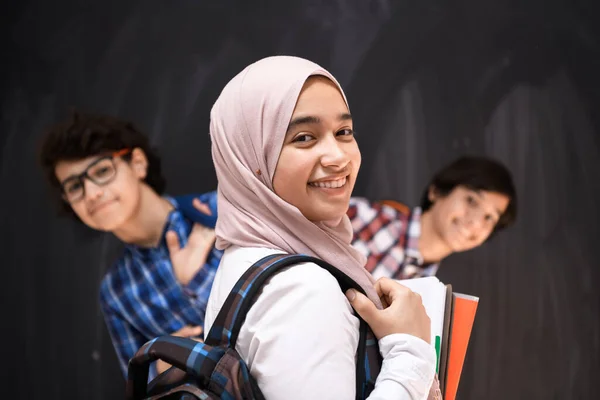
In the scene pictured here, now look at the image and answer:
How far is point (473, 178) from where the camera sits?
Answer: 2.06m

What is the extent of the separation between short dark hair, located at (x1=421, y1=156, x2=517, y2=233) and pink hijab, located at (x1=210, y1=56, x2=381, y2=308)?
1046 millimetres

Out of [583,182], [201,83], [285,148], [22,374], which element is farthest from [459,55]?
[22,374]

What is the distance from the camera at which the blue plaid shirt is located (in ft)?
6.14

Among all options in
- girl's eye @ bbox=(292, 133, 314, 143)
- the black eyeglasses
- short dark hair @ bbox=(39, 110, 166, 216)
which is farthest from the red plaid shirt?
girl's eye @ bbox=(292, 133, 314, 143)

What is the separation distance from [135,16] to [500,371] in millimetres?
1675

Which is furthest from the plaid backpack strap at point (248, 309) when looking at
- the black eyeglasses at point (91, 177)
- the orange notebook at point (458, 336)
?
the black eyeglasses at point (91, 177)

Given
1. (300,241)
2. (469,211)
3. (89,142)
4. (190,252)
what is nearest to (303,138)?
(300,241)

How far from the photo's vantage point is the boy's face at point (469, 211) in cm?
207

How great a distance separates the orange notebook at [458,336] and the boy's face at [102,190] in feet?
3.66

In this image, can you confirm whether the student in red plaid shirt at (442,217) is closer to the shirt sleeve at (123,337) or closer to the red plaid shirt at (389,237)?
the red plaid shirt at (389,237)

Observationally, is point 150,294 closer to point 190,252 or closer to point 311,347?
point 190,252

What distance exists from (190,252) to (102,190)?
1.06ft

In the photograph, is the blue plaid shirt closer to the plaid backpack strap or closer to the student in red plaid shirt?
the student in red plaid shirt

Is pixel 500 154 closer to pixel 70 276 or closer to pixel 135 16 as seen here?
pixel 135 16
